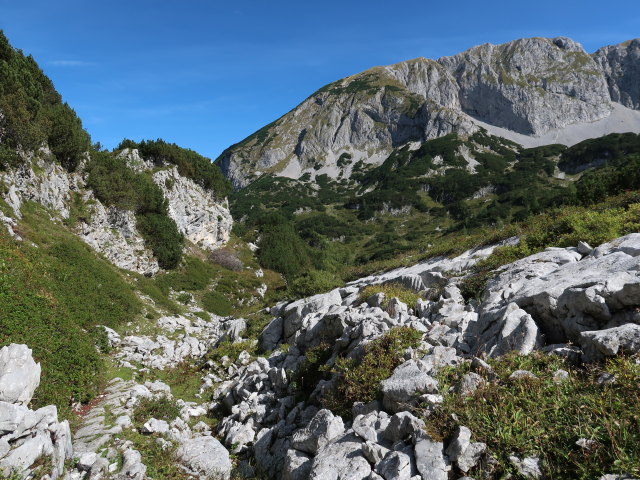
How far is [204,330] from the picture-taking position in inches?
1052

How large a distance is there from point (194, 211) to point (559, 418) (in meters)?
52.2

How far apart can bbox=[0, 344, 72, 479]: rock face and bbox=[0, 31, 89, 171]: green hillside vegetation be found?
22794 millimetres

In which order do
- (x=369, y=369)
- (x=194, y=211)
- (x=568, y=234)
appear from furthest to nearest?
(x=194, y=211) < (x=568, y=234) < (x=369, y=369)

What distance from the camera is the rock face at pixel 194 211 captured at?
48375mm

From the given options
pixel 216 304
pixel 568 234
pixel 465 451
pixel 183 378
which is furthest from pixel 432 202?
pixel 465 451

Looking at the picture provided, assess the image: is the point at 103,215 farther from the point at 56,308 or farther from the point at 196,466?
the point at 196,466

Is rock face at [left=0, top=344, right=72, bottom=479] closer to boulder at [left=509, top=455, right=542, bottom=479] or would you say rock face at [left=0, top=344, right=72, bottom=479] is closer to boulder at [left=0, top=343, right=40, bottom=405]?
boulder at [left=0, top=343, right=40, bottom=405]

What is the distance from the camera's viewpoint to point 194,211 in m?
51.7

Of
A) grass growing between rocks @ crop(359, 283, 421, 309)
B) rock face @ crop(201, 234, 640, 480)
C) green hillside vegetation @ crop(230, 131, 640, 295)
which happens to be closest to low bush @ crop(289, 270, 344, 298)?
grass growing between rocks @ crop(359, 283, 421, 309)

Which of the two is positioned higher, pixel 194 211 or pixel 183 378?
pixel 194 211

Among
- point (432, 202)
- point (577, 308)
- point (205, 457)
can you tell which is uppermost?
point (432, 202)

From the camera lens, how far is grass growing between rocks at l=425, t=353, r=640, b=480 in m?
4.21

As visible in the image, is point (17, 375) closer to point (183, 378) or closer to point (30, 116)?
point (183, 378)

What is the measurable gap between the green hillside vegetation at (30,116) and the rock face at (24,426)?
2279cm
